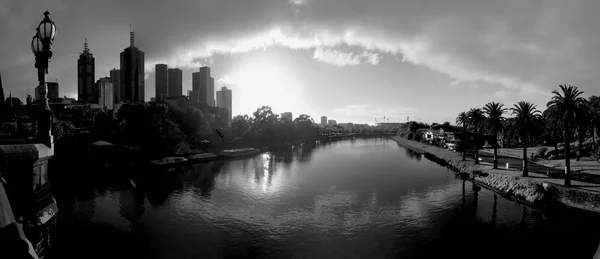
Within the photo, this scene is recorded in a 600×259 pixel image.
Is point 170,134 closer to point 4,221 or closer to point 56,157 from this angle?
point 56,157

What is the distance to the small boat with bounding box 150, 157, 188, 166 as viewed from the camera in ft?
240

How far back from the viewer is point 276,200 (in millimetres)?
44781

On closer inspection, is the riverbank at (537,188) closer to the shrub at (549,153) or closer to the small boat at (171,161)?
the shrub at (549,153)

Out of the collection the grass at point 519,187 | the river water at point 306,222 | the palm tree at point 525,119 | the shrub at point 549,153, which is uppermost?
the palm tree at point 525,119

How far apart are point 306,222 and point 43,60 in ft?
97.1

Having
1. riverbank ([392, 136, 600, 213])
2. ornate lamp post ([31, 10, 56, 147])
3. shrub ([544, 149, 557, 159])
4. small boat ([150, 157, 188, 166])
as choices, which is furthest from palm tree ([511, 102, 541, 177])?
small boat ([150, 157, 188, 166])

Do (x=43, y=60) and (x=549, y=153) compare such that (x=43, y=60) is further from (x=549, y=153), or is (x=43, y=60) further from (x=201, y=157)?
(x=549, y=153)

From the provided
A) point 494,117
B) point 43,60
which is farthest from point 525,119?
point 43,60

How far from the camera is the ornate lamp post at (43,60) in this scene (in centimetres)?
972

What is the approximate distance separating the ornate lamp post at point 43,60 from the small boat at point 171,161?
69.0 m

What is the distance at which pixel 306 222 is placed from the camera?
3416cm

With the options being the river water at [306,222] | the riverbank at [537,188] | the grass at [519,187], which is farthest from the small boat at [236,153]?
the grass at [519,187]

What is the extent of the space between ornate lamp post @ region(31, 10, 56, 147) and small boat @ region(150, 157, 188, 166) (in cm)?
6900

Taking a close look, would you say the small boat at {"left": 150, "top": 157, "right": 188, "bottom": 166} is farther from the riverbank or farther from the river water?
the riverbank
